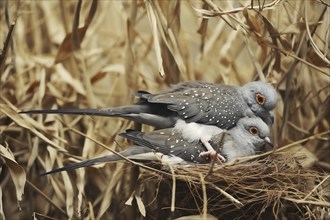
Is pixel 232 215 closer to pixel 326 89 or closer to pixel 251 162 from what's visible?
pixel 251 162

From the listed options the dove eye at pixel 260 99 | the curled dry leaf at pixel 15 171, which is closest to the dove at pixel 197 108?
the dove eye at pixel 260 99

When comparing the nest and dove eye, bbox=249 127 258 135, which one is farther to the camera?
dove eye, bbox=249 127 258 135

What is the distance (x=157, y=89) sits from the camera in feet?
6.20

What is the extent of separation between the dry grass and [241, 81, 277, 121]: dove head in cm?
7

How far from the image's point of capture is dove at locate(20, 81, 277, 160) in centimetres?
154

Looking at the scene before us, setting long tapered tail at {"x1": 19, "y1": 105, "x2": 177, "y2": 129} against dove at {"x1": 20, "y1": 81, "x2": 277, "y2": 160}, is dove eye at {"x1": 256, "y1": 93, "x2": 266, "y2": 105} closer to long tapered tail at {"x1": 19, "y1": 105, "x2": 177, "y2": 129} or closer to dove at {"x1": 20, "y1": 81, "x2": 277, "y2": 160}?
dove at {"x1": 20, "y1": 81, "x2": 277, "y2": 160}

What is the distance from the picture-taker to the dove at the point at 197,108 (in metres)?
1.54

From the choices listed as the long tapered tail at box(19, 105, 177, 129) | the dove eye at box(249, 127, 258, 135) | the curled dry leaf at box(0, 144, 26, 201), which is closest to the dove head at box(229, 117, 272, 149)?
the dove eye at box(249, 127, 258, 135)

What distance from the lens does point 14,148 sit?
182 centimetres

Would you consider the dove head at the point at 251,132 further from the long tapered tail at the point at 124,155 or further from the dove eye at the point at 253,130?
the long tapered tail at the point at 124,155

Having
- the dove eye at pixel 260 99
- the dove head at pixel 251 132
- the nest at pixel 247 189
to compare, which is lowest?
the nest at pixel 247 189

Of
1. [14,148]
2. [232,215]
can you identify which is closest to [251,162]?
[232,215]

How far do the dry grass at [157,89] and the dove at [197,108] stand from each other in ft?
0.26

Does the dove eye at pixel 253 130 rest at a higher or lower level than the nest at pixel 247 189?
→ higher
